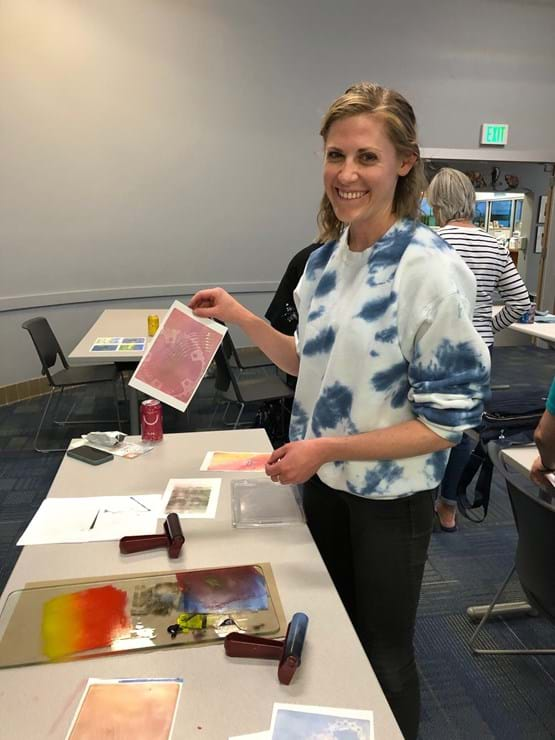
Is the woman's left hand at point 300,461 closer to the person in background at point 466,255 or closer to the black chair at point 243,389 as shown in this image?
the person in background at point 466,255

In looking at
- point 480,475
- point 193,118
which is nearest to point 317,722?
point 480,475

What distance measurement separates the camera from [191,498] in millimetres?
1544

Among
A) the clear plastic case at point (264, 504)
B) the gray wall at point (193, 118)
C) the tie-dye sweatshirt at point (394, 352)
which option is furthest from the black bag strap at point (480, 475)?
the gray wall at point (193, 118)

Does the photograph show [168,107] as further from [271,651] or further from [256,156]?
[271,651]

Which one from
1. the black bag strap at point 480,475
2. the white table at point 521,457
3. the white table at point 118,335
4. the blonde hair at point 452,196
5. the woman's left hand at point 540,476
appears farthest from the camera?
the white table at point 118,335

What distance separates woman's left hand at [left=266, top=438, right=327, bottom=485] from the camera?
1.11 m

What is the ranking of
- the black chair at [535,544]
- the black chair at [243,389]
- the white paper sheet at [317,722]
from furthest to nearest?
1. the black chair at [243,389]
2. the black chair at [535,544]
3. the white paper sheet at [317,722]

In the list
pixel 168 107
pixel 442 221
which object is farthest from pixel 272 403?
pixel 168 107

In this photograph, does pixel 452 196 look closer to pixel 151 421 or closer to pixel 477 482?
pixel 477 482

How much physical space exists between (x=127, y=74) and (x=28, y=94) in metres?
0.85

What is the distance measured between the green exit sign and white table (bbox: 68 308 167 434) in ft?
13.2

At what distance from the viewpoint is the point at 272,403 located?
3.78m

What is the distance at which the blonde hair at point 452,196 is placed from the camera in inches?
107

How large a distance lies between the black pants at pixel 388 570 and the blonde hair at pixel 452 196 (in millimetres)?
1877
